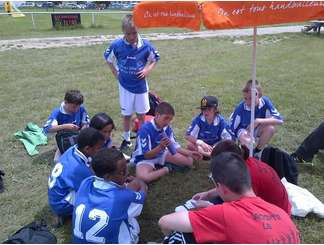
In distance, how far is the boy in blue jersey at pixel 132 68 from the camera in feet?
20.0

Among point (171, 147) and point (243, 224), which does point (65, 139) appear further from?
point (243, 224)

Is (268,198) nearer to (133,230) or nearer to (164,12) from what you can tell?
(133,230)

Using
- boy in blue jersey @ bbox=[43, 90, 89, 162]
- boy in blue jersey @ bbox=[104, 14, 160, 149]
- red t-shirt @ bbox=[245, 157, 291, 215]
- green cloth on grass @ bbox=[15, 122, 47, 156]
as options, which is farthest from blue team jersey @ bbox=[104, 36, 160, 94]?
red t-shirt @ bbox=[245, 157, 291, 215]

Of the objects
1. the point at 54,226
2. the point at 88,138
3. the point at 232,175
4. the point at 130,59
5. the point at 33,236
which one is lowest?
the point at 54,226

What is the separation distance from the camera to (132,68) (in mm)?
6137

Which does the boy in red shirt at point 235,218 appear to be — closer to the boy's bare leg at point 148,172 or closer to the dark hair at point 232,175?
the dark hair at point 232,175

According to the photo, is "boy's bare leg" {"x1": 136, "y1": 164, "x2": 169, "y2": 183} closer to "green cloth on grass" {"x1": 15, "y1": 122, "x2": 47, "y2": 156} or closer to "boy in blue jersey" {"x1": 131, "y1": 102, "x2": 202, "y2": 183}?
"boy in blue jersey" {"x1": 131, "y1": 102, "x2": 202, "y2": 183}

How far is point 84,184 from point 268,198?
5.20ft

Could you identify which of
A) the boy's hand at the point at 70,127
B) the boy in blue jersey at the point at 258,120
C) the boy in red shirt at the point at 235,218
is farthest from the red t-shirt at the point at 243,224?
the boy's hand at the point at 70,127

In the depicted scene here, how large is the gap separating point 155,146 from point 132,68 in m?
1.47

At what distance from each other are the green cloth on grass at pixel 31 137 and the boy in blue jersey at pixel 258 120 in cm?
310

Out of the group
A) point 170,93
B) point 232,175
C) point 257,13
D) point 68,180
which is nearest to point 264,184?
point 232,175

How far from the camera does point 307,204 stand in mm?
4344

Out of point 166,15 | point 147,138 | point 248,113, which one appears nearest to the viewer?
point 166,15
